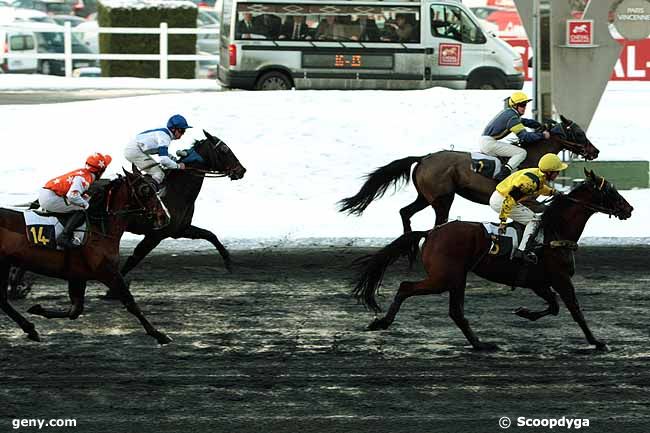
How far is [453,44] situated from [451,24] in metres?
0.51

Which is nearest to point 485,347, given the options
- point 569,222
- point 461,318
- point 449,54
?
point 461,318

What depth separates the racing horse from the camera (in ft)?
43.7

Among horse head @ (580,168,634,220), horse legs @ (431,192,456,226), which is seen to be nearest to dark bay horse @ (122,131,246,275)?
horse legs @ (431,192,456,226)

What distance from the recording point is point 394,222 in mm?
18016

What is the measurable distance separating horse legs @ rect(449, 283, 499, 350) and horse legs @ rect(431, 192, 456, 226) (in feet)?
14.0

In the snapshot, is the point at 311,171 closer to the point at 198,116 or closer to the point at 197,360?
the point at 198,116

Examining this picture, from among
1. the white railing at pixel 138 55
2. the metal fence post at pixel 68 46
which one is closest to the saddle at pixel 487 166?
the white railing at pixel 138 55

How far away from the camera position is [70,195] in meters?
11.2

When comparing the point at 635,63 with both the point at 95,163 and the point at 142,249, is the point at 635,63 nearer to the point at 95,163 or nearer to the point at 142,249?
the point at 142,249

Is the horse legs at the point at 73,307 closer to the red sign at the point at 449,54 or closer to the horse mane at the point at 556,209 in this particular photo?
the horse mane at the point at 556,209

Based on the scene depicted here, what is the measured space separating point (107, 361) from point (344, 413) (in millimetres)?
2345

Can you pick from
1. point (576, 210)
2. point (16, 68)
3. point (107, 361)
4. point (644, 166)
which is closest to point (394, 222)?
point (644, 166)

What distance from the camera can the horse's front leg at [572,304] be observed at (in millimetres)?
10844

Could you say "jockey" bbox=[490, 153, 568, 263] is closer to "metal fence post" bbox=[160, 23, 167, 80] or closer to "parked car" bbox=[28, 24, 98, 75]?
"metal fence post" bbox=[160, 23, 167, 80]
